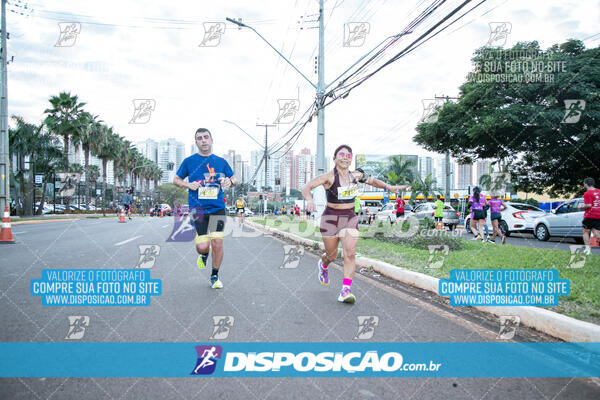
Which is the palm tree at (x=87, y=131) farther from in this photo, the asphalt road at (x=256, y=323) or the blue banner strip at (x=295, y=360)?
the blue banner strip at (x=295, y=360)

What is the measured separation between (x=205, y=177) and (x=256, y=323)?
2403 mm

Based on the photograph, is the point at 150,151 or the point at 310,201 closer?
the point at 310,201

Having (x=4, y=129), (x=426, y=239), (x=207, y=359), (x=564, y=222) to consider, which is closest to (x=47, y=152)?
(x=4, y=129)

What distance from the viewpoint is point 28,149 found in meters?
36.4

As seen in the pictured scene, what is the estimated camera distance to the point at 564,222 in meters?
13.9

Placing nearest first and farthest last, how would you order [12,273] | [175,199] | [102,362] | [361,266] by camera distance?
[102,362], [12,273], [361,266], [175,199]

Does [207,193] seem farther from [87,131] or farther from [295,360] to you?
[87,131]

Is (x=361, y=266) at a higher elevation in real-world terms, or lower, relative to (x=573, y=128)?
lower

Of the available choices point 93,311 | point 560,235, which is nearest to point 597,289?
point 93,311

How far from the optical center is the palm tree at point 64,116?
35.9m

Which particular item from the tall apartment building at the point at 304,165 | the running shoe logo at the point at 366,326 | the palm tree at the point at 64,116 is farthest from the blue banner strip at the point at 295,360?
the tall apartment building at the point at 304,165

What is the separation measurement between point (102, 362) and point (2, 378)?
58 cm

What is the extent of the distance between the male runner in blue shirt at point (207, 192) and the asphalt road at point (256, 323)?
0.58 meters

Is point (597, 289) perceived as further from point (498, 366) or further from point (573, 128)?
point (573, 128)
